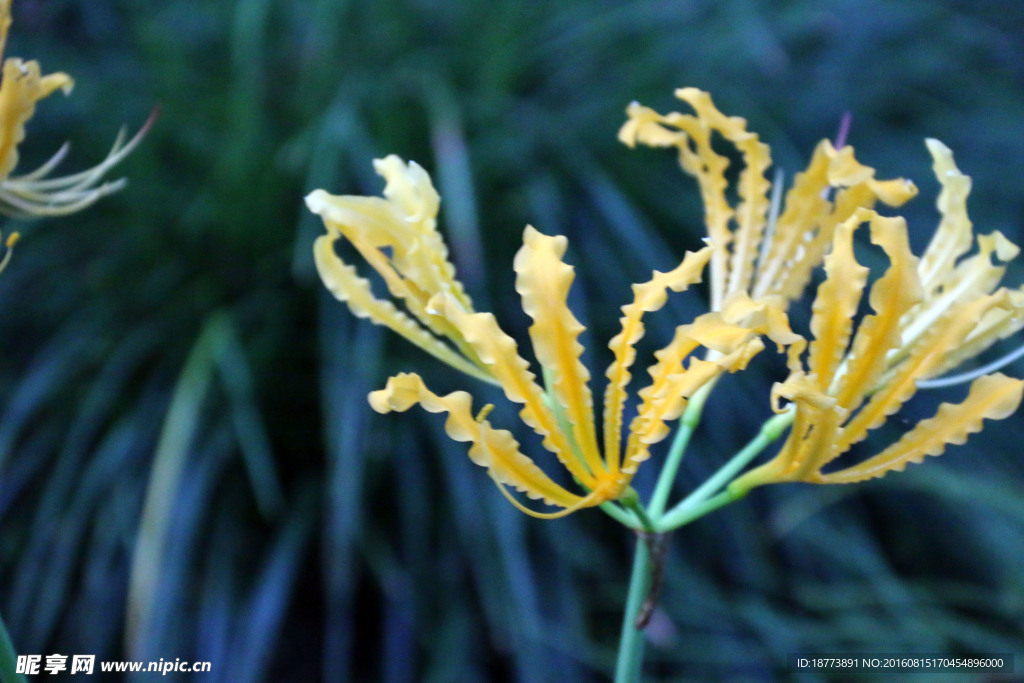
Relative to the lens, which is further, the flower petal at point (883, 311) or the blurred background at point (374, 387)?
the blurred background at point (374, 387)

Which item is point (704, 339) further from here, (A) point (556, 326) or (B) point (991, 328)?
(B) point (991, 328)

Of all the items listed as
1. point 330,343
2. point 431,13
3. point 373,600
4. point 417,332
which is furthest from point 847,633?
point 431,13

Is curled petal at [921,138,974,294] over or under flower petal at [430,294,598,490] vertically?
over

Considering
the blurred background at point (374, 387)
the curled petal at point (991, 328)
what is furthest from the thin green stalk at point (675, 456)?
the blurred background at point (374, 387)

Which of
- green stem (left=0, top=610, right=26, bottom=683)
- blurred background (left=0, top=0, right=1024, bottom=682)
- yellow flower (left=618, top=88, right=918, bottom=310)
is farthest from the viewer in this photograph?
blurred background (left=0, top=0, right=1024, bottom=682)

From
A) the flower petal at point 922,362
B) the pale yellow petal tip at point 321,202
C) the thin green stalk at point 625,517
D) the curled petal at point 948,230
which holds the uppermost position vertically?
the pale yellow petal tip at point 321,202

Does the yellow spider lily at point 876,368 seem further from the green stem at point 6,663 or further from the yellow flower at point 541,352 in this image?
the green stem at point 6,663

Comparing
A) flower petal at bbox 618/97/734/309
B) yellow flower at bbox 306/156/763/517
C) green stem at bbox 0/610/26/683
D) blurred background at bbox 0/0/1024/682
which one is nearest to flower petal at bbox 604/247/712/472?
yellow flower at bbox 306/156/763/517

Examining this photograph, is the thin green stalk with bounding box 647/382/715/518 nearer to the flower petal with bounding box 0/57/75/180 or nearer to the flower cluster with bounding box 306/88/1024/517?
the flower cluster with bounding box 306/88/1024/517

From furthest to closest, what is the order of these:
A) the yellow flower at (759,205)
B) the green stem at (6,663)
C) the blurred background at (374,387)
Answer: the blurred background at (374,387) → the yellow flower at (759,205) → the green stem at (6,663)
